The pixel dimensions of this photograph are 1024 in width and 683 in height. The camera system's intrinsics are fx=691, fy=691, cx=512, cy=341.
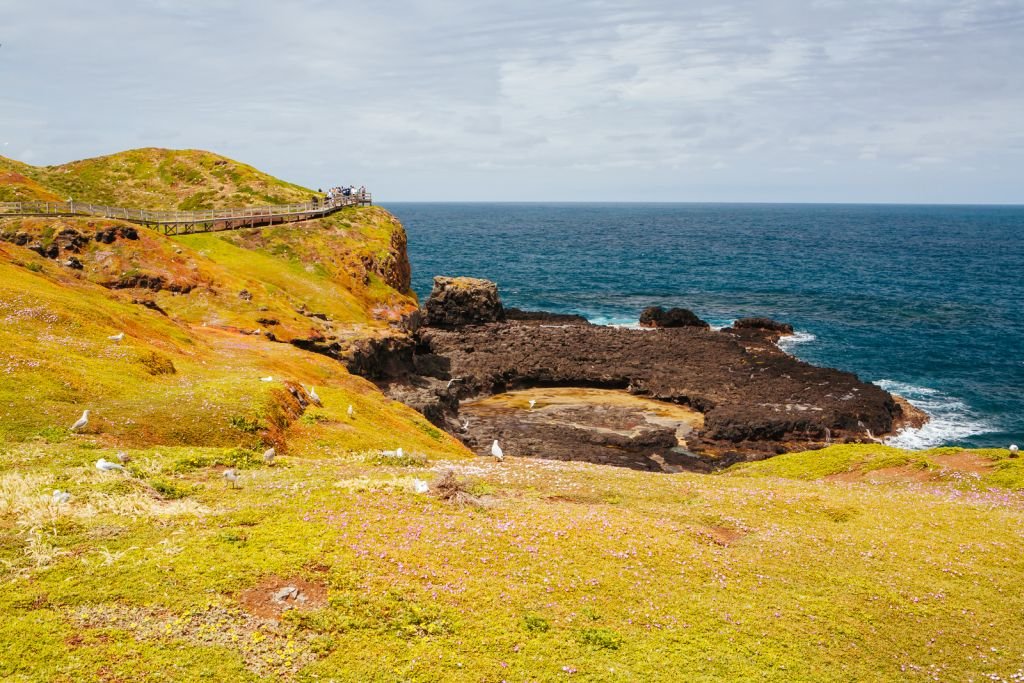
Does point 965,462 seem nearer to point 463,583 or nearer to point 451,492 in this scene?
point 451,492

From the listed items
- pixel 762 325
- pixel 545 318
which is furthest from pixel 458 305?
pixel 762 325

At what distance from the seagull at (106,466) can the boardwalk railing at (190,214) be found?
55715 mm

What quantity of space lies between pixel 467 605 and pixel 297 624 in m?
4.10

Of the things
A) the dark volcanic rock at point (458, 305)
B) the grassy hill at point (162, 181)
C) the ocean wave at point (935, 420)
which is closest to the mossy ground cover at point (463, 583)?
the ocean wave at point (935, 420)

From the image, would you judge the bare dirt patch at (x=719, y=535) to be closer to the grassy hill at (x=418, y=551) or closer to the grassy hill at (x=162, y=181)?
the grassy hill at (x=418, y=551)

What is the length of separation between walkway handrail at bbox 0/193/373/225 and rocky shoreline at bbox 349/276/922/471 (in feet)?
72.3

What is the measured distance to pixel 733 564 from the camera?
69.0 ft

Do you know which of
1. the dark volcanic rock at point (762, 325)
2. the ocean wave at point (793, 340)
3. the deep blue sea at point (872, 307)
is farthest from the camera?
the dark volcanic rock at point (762, 325)

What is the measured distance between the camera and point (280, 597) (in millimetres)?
16859

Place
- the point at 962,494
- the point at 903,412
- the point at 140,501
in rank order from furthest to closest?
the point at 903,412 < the point at 962,494 < the point at 140,501

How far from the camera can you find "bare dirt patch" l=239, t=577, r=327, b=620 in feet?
53.7

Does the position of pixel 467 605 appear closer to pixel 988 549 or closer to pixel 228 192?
pixel 988 549

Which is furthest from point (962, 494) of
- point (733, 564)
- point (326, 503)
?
point (326, 503)

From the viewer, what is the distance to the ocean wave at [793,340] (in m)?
97.8
